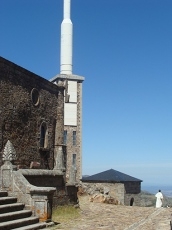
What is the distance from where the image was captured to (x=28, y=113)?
1822cm

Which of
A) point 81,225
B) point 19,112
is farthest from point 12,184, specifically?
point 19,112

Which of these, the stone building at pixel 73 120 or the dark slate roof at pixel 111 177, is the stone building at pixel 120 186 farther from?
the stone building at pixel 73 120

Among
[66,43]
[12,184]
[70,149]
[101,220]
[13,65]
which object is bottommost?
[101,220]

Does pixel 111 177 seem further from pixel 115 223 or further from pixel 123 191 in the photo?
pixel 115 223

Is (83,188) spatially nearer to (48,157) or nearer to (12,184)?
(48,157)

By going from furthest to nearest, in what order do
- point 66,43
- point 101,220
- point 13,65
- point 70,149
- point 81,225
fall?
point 66,43
point 70,149
point 13,65
point 101,220
point 81,225

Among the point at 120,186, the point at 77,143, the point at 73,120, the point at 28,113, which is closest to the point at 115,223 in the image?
the point at 28,113

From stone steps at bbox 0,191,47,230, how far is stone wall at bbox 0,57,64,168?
589cm

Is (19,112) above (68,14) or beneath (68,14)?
beneath

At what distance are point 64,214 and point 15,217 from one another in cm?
429

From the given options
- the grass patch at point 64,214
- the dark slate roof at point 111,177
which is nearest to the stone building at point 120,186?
the dark slate roof at point 111,177

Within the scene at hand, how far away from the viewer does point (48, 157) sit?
65.9 ft

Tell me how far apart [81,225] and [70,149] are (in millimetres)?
27401

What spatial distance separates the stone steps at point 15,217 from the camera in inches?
355
